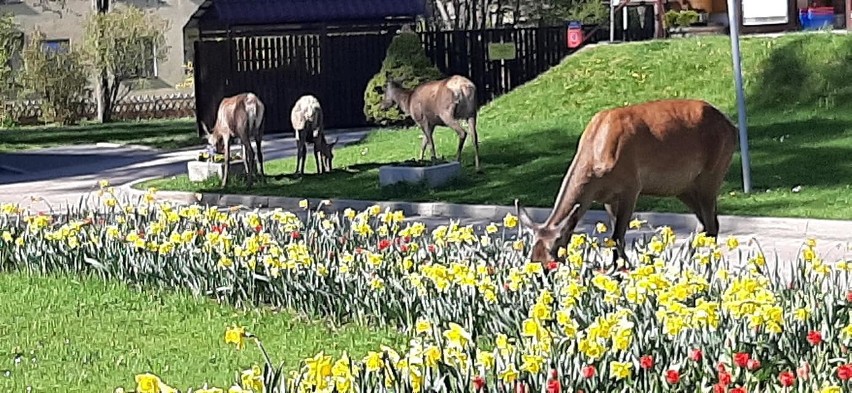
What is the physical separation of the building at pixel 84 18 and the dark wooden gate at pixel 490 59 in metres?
19.1

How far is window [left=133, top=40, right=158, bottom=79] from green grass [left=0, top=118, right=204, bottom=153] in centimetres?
301

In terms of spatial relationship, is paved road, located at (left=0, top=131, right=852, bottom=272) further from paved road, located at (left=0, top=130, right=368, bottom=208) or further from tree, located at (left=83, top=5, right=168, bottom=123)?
tree, located at (left=83, top=5, right=168, bottom=123)

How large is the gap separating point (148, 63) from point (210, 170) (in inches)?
1094

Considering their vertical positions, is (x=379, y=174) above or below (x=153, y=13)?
below

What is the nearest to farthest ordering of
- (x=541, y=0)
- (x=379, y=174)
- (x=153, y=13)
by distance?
(x=379, y=174) < (x=153, y=13) < (x=541, y=0)

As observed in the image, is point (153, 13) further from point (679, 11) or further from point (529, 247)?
point (529, 247)

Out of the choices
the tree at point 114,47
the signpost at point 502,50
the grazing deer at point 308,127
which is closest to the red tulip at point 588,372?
the grazing deer at point 308,127

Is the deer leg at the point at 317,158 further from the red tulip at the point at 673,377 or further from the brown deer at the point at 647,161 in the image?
the red tulip at the point at 673,377

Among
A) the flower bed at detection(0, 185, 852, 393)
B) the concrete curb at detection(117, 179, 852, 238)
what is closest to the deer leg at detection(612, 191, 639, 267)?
the flower bed at detection(0, 185, 852, 393)

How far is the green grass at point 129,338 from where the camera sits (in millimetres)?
8758

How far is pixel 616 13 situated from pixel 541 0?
720 inches

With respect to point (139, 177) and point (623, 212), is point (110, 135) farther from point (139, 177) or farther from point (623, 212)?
point (623, 212)

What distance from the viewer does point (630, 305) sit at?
8141 millimetres

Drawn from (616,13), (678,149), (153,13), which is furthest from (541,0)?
(678,149)
